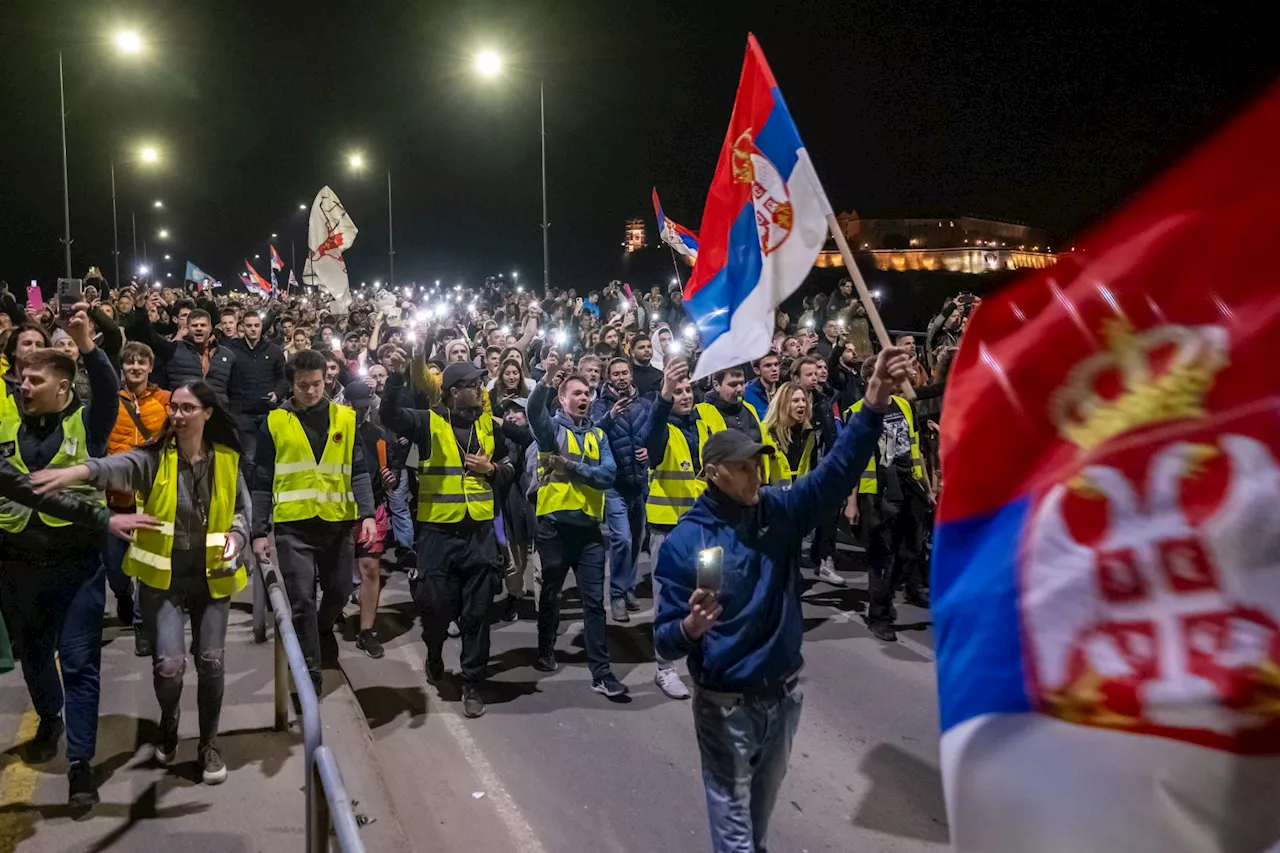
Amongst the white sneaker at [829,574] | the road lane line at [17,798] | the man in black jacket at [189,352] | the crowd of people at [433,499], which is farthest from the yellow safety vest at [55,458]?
the white sneaker at [829,574]

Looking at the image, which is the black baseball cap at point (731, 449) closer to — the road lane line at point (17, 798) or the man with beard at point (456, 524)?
the man with beard at point (456, 524)

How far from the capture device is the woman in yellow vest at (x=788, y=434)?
7758 millimetres

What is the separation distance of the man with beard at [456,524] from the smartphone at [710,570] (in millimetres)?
3436

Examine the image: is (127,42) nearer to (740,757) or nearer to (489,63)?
(489,63)

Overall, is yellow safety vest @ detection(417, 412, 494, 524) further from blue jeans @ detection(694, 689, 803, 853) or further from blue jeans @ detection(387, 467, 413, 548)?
blue jeans @ detection(694, 689, 803, 853)

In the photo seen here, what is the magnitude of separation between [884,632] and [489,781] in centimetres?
382

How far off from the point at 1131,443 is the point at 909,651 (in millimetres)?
6576

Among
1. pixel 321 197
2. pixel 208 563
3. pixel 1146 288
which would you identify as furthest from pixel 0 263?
pixel 1146 288

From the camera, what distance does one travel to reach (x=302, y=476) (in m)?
6.61

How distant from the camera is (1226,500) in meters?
1.68

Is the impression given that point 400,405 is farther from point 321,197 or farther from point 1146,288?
point 321,197

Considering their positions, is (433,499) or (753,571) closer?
(753,571)

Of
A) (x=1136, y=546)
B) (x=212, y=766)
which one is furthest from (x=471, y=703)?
(x=1136, y=546)

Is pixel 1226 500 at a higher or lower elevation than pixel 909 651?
higher
